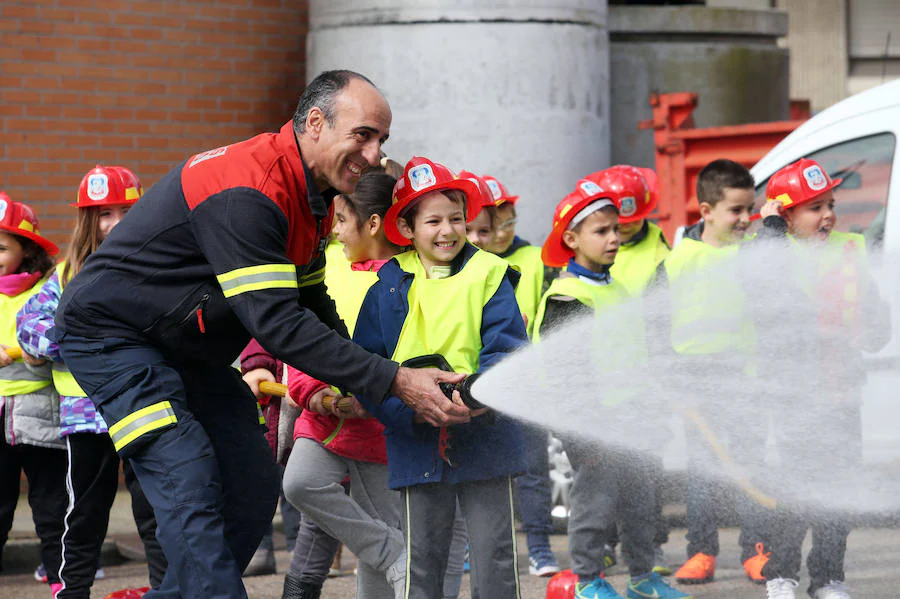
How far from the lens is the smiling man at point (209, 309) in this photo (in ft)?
11.9

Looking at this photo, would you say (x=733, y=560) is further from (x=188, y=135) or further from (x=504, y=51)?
(x=188, y=135)

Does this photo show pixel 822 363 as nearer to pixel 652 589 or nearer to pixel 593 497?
pixel 593 497

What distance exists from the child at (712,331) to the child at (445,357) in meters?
1.11

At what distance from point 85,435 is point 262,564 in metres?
1.41

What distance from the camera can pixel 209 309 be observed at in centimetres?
375

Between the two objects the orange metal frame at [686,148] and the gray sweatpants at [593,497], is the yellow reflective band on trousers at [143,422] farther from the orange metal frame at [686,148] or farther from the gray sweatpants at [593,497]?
the orange metal frame at [686,148]

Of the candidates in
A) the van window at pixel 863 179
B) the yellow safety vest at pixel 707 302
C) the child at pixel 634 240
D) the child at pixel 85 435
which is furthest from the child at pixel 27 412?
the van window at pixel 863 179

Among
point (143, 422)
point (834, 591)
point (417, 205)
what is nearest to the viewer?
point (143, 422)

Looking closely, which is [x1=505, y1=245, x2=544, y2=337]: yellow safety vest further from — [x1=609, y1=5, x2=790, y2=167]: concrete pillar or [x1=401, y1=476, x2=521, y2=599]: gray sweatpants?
[x1=609, y1=5, x2=790, y2=167]: concrete pillar

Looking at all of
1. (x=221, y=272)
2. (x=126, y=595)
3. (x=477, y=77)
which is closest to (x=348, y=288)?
(x=221, y=272)

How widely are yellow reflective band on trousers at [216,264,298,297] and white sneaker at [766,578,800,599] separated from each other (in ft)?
8.97

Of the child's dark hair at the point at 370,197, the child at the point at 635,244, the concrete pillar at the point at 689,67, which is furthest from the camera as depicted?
the concrete pillar at the point at 689,67

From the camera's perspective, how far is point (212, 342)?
386cm

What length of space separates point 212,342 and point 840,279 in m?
2.65
